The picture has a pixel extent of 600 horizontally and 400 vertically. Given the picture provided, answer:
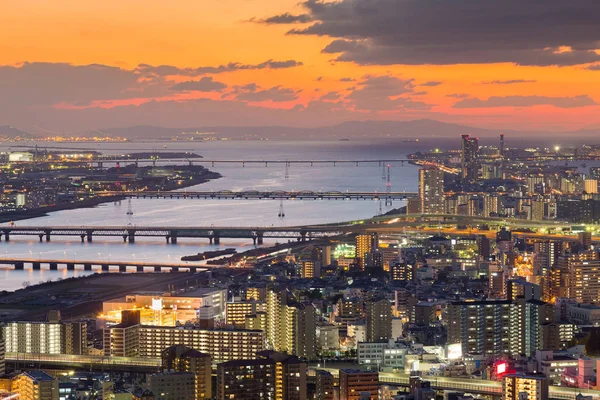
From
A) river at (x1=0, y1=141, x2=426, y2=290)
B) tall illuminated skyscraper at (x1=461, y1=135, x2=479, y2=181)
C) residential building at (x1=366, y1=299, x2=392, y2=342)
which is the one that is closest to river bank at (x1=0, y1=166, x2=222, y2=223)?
river at (x1=0, y1=141, x2=426, y2=290)

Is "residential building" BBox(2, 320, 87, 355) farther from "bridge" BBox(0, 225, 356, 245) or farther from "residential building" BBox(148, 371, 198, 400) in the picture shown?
"bridge" BBox(0, 225, 356, 245)

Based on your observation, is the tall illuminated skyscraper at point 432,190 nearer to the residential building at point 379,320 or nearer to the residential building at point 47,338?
the residential building at point 379,320

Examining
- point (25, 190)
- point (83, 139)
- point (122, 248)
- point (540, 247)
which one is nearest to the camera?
point (540, 247)

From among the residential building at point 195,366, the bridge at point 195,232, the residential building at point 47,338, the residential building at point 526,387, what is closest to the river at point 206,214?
the bridge at point 195,232

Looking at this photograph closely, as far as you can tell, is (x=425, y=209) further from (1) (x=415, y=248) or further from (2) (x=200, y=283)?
(2) (x=200, y=283)

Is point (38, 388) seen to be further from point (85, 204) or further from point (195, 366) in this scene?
point (85, 204)

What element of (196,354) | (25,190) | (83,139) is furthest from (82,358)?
(83,139)

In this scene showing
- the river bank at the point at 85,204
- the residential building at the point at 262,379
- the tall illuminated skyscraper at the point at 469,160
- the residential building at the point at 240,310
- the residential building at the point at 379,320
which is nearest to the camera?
the residential building at the point at 262,379
